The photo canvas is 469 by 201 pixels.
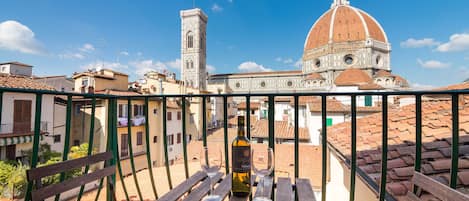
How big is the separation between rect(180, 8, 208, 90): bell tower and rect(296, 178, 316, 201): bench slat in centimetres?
4465

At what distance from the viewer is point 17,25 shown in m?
26.9

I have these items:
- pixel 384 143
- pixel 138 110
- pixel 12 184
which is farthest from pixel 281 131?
pixel 384 143

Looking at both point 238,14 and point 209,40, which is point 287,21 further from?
point 209,40

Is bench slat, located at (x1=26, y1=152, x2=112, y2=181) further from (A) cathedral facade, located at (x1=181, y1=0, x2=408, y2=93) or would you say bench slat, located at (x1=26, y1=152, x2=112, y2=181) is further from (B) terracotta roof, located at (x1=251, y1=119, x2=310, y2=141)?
(A) cathedral facade, located at (x1=181, y1=0, x2=408, y2=93)

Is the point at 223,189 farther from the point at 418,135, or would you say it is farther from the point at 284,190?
the point at 418,135

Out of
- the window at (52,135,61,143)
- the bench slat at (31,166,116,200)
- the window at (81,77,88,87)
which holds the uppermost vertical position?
the window at (81,77,88,87)

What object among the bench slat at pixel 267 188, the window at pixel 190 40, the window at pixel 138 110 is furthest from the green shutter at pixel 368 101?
the window at pixel 190 40

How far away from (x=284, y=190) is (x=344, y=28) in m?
47.8

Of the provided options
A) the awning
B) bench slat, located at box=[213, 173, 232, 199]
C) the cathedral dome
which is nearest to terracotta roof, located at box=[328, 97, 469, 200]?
bench slat, located at box=[213, 173, 232, 199]

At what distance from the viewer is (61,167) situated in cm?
93

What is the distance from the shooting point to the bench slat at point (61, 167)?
82 cm

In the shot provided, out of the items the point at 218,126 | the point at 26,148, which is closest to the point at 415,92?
the point at 26,148

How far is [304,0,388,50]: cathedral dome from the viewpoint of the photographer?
4069 centimetres

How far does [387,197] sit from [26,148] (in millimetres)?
13724
